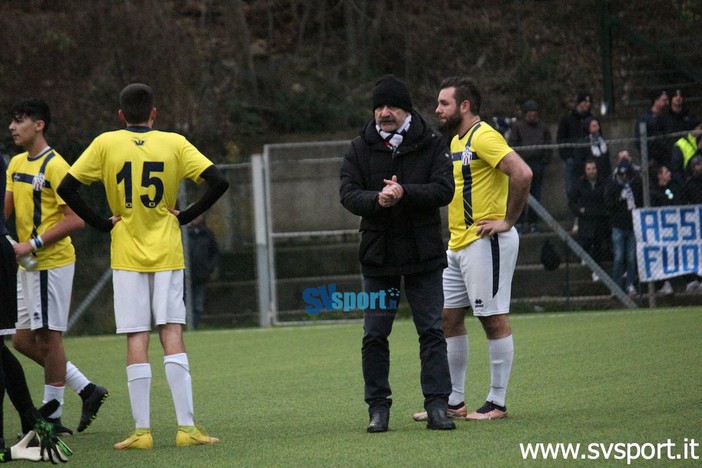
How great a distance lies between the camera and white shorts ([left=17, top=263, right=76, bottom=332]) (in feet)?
27.9

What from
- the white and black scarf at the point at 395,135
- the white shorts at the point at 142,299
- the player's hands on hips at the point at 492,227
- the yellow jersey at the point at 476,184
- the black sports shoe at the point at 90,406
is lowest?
the black sports shoe at the point at 90,406

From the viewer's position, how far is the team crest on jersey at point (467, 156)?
25.9 ft

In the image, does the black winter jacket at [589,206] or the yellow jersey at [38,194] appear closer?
the yellow jersey at [38,194]

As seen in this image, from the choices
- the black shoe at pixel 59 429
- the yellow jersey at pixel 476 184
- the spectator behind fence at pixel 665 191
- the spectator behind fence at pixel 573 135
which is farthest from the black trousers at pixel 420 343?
the spectator behind fence at pixel 573 135

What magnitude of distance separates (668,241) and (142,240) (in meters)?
10.7

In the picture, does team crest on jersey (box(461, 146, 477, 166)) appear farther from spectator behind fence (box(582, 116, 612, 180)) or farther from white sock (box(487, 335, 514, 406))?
spectator behind fence (box(582, 116, 612, 180))

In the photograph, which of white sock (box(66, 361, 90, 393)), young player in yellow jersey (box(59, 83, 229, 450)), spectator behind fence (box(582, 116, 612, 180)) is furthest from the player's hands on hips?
spectator behind fence (box(582, 116, 612, 180))

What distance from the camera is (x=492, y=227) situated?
7824 millimetres

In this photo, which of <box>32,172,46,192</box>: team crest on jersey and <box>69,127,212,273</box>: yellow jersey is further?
<box>32,172,46,192</box>: team crest on jersey

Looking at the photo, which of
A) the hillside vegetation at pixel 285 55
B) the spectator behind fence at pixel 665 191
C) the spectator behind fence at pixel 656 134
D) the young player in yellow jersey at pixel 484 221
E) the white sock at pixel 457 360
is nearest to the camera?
the young player in yellow jersey at pixel 484 221

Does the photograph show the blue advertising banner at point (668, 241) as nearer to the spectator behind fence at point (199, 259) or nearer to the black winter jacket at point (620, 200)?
the black winter jacket at point (620, 200)

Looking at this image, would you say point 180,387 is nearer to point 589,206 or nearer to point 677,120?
point 589,206

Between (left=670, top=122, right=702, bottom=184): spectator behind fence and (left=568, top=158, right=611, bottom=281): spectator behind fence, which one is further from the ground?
(left=670, top=122, right=702, bottom=184): spectator behind fence

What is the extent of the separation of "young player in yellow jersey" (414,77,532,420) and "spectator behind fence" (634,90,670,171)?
946 centimetres
